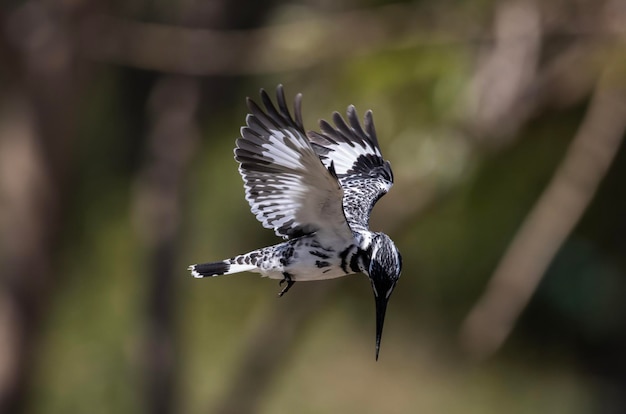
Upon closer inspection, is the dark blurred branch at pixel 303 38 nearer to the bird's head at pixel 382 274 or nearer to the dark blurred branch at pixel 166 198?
the dark blurred branch at pixel 166 198

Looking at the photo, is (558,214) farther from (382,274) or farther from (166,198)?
(382,274)

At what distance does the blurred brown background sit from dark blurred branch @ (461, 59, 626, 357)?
0.4 inches

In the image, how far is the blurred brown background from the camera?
16.3 feet

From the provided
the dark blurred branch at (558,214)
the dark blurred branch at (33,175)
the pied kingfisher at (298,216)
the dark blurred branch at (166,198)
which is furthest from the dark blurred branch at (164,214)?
the pied kingfisher at (298,216)

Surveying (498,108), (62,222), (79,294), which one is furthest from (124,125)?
(498,108)

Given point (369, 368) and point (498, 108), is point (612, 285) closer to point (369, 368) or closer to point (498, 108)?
point (369, 368)

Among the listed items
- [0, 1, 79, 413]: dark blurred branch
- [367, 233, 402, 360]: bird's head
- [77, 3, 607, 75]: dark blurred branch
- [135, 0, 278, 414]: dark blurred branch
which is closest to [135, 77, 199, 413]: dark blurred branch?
[135, 0, 278, 414]: dark blurred branch

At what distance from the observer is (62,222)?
5855 millimetres

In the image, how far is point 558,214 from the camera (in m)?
5.03

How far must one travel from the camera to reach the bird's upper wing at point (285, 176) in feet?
7.01

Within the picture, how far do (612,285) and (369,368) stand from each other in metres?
1.79

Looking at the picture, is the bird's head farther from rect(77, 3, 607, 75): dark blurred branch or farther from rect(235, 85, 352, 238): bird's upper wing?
rect(77, 3, 607, 75): dark blurred branch

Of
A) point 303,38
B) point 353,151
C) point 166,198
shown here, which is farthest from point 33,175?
point 353,151

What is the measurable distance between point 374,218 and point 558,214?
865 millimetres
